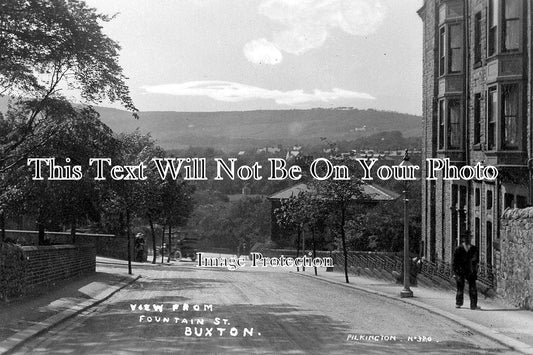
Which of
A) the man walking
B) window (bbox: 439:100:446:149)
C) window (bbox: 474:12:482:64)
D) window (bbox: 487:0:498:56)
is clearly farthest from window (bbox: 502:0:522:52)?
the man walking

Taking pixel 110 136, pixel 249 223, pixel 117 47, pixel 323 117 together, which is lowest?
→ pixel 249 223

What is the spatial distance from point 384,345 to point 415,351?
26.0 inches

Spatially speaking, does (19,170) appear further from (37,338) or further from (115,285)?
(37,338)

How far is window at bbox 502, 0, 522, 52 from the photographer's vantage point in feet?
77.6

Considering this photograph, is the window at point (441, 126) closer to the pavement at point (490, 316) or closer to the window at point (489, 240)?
the window at point (489, 240)

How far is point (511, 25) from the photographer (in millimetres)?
23922

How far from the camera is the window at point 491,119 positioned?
81.3 ft

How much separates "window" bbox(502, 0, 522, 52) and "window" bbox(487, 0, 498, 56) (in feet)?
1.95

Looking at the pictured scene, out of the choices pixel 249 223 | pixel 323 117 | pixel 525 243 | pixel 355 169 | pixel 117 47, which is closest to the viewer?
pixel 525 243

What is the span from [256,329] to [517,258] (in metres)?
7.53

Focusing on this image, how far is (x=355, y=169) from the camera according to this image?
33.2 metres

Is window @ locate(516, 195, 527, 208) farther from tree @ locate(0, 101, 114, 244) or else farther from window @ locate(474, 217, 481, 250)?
tree @ locate(0, 101, 114, 244)

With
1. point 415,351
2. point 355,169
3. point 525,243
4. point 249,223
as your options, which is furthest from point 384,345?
point 249,223

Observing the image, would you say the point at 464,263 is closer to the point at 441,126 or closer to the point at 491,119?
the point at 491,119
